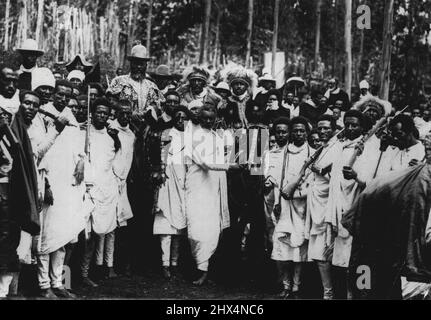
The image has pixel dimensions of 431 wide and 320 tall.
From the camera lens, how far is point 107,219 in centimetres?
748

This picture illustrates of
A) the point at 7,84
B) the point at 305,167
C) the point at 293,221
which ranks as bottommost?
the point at 293,221

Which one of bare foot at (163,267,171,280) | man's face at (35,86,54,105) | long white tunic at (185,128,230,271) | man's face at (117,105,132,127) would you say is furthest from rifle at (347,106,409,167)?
man's face at (35,86,54,105)

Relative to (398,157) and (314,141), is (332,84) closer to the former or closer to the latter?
(314,141)

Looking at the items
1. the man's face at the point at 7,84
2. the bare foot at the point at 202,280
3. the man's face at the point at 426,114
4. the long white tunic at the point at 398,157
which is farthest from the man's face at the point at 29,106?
the man's face at the point at 426,114

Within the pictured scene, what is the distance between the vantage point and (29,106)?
20.7 ft

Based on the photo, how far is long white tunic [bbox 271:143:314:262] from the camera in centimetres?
723

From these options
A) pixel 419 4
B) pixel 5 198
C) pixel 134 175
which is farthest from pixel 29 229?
pixel 419 4

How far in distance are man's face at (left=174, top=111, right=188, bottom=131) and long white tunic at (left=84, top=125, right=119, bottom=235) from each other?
855mm

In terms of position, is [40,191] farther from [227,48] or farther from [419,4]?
[227,48]

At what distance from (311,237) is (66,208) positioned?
107 inches

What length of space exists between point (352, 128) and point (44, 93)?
11.3ft

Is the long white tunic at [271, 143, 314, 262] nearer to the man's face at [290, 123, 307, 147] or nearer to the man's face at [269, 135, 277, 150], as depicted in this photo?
the man's face at [290, 123, 307, 147]

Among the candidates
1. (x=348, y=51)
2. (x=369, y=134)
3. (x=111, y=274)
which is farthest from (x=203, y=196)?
(x=348, y=51)

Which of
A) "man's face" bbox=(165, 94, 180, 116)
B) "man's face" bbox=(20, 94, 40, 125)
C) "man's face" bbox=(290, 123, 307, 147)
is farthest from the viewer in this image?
"man's face" bbox=(165, 94, 180, 116)
